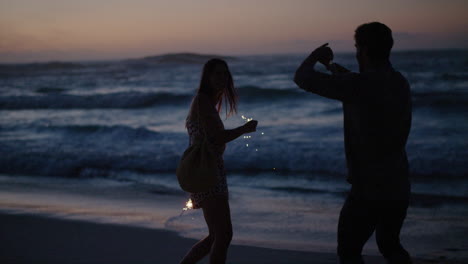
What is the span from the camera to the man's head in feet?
8.33

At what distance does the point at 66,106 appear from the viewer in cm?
2595

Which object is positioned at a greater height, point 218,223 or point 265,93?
Answer: point 218,223

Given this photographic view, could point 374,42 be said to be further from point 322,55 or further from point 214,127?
point 214,127

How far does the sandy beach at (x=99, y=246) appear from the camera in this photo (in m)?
4.92

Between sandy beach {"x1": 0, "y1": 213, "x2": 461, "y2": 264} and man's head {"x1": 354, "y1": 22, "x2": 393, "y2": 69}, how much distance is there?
8.69 ft

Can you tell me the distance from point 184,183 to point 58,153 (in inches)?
380

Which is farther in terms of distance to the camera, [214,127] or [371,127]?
[214,127]

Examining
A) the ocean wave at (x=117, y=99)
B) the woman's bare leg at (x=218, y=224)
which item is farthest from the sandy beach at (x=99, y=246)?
the ocean wave at (x=117, y=99)

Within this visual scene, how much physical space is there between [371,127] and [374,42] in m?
0.40

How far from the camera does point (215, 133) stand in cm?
317

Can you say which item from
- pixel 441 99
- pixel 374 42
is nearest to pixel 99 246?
pixel 374 42

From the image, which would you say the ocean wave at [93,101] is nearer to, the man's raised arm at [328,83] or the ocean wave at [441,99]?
the ocean wave at [441,99]

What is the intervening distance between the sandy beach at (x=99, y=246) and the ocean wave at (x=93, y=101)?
18846mm

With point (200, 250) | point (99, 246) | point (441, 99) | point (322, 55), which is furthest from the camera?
point (441, 99)
